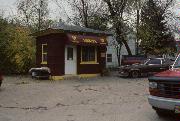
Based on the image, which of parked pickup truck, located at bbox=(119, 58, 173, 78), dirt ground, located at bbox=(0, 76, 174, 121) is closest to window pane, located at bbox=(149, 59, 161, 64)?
parked pickup truck, located at bbox=(119, 58, 173, 78)

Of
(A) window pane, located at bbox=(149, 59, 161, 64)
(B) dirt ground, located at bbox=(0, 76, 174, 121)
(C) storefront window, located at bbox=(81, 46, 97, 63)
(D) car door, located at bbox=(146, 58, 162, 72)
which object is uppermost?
(C) storefront window, located at bbox=(81, 46, 97, 63)

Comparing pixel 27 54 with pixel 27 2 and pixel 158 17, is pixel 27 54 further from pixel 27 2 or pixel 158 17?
pixel 27 2

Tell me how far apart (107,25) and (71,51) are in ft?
38.9

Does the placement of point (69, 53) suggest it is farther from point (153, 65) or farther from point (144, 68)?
point (153, 65)

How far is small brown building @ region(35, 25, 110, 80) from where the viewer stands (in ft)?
69.7

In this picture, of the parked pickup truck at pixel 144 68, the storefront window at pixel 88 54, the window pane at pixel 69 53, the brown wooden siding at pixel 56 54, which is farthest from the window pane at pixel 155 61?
the brown wooden siding at pixel 56 54

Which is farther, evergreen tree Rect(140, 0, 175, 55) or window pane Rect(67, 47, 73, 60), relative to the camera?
evergreen tree Rect(140, 0, 175, 55)

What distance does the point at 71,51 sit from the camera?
2216 cm

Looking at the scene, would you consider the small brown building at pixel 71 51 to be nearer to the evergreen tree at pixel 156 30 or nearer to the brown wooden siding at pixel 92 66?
the brown wooden siding at pixel 92 66

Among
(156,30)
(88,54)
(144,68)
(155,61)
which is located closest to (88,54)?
(88,54)

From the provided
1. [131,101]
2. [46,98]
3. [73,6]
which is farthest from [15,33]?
[131,101]

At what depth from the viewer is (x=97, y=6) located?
115ft

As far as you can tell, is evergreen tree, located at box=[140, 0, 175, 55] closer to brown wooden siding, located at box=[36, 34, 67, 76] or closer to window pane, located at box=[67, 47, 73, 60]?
window pane, located at box=[67, 47, 73, 60]

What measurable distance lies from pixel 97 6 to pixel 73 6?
277cm
